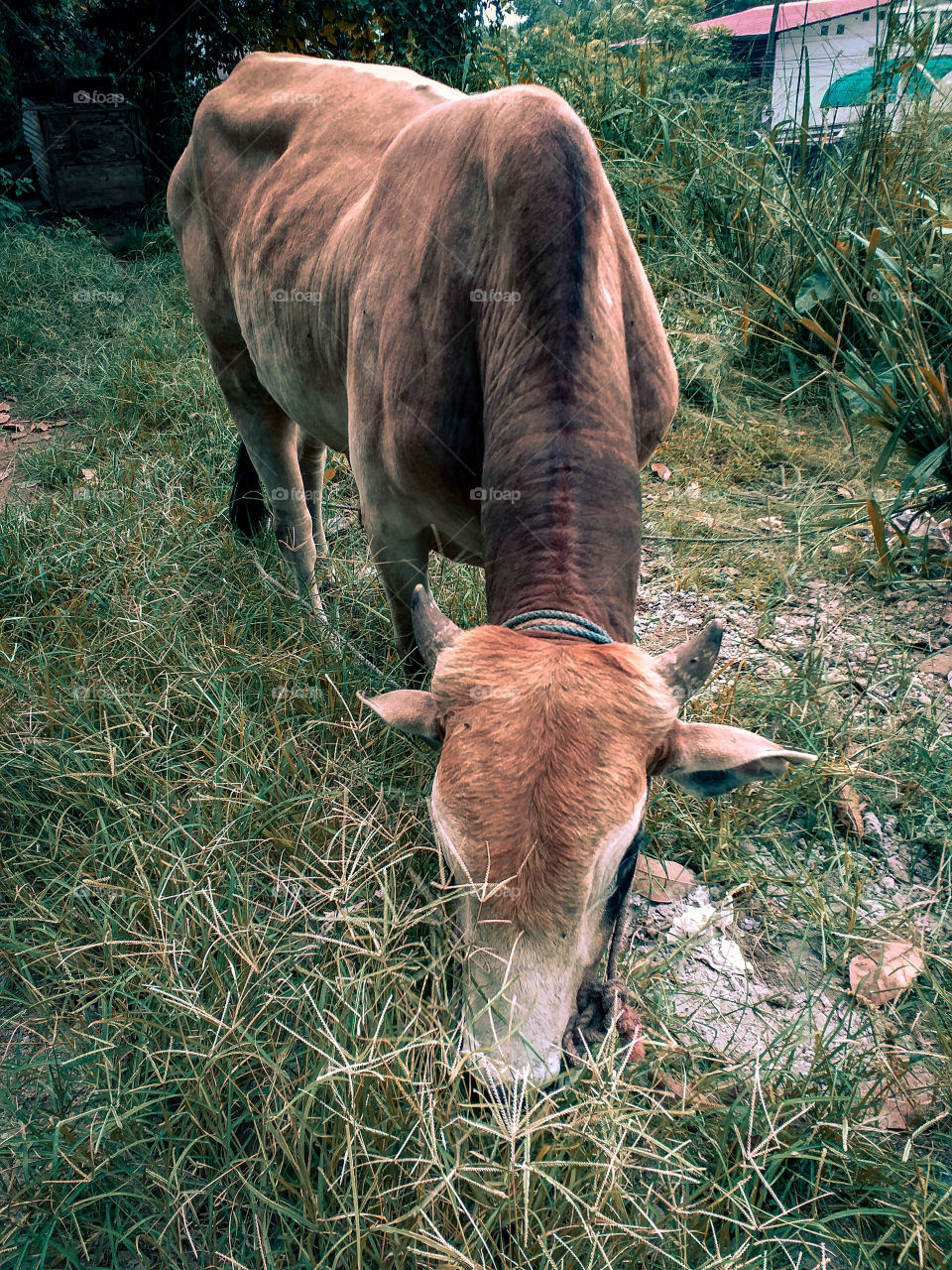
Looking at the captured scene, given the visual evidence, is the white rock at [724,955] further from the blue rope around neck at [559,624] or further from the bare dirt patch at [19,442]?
the bare dirt patch at [19,442]

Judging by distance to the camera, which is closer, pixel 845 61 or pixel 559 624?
pixel 559 624

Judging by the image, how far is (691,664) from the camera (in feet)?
6.08

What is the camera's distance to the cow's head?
1.58m

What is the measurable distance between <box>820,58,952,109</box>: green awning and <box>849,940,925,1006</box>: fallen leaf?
17.0 ft

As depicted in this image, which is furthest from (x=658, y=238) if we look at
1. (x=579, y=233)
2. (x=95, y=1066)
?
(x=95, y=1066)

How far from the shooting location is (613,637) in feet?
7.02

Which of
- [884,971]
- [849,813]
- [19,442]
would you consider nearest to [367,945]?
[884,971]

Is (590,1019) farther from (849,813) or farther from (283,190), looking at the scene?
(283,190)

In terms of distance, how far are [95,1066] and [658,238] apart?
7.10 metres

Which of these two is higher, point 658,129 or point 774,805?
point 658,129

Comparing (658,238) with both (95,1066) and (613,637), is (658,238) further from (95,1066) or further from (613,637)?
(95,1066)

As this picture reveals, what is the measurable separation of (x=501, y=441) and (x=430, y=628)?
24.3 inches

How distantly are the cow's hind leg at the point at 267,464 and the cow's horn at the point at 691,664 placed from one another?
8.70 ft

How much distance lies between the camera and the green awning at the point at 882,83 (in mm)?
5137
